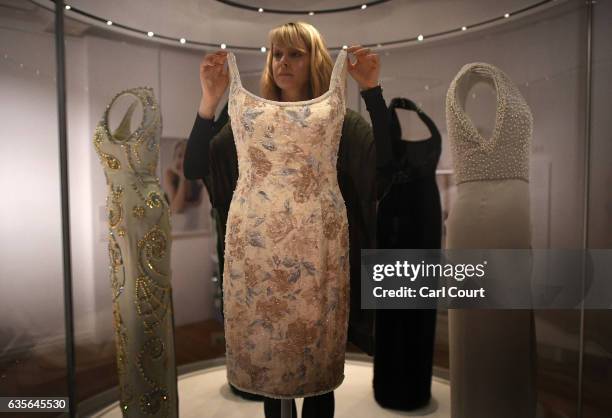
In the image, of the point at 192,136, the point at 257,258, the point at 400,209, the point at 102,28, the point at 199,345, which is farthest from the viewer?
the point at 199,345

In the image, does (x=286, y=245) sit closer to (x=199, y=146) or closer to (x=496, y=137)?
(x=199, y=146)

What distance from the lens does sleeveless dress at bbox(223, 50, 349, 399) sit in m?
1.23

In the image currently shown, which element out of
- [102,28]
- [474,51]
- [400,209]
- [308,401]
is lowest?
[308,401]

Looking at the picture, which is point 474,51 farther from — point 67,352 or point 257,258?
point 67,352

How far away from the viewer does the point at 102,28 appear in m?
1.65

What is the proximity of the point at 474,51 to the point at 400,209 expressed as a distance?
0.65 m

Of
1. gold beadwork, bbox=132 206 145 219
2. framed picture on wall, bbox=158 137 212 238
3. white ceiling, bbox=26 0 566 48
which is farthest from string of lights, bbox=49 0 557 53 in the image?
gold beadwork, bbox=132 206 145 219

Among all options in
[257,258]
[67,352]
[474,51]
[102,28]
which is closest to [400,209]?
[474,51]

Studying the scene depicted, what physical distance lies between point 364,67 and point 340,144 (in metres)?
0.26

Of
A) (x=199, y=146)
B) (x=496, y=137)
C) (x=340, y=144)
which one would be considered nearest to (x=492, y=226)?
(x=496, y=137)

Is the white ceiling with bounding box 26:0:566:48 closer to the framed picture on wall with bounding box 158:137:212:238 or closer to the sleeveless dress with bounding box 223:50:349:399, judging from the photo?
the sleeveless dress with bounding box 223:50:349:399

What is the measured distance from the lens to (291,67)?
1.35 meters

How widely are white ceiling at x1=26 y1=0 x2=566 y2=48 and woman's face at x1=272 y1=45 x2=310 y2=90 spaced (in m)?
0.16

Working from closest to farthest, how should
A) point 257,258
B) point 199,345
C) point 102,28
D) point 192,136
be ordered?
point 257,258 → point 192,136 → point 102,28 → point 199,345
